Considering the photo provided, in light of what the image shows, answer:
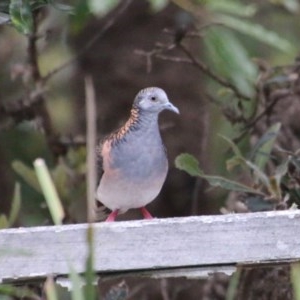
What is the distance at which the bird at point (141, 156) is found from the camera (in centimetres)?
248

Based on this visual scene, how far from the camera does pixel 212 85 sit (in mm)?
5000

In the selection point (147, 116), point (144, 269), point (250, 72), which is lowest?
point (144, 269)

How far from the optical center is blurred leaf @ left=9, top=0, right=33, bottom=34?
2516 mm

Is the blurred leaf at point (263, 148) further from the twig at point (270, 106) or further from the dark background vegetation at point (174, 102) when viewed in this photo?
the twig at point (270, 106)

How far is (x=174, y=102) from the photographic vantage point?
4461mm

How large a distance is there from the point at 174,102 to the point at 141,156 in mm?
1990

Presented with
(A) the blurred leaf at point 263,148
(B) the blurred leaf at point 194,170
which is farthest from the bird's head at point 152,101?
(A) the blurred leaf at point 263,148

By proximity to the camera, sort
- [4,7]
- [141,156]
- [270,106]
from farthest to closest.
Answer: [270,106] → [4,7] → [141,156]

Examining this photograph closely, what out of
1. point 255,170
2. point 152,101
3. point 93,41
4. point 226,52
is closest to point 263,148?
point 255,170

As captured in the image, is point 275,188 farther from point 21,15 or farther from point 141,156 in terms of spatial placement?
point 21,15

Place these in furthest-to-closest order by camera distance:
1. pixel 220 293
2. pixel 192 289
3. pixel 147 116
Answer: pixel 192 289 < pixel 220 293 < pixel 147 116

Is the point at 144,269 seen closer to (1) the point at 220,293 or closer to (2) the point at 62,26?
(1) the point at 220,293

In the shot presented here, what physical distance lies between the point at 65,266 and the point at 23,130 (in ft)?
8.24

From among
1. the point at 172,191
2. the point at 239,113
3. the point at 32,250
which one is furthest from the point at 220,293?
the point at 32,250
